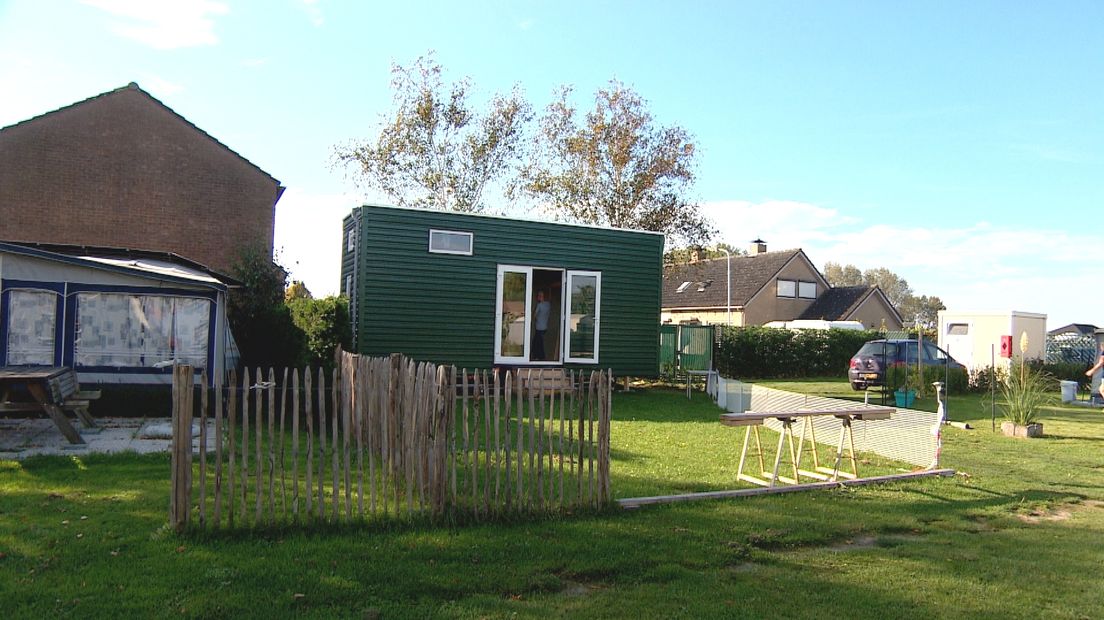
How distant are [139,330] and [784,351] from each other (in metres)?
22.4

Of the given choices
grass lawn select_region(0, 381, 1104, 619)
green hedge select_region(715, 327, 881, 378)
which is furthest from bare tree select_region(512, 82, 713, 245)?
grass lawn select_region(0, 381, 1104, 619)

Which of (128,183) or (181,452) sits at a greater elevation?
(128,183)

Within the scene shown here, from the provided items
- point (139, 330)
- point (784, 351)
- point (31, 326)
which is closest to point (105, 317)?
point (139, 330)

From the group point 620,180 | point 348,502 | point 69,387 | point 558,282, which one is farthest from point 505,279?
point 620,180

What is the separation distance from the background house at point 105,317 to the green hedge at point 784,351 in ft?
61.4

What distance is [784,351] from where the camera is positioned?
29.1 meters

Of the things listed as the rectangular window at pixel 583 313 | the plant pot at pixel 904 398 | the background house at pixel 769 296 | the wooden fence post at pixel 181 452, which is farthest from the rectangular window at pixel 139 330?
the background house at pixel 769 296

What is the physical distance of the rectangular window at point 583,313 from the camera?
16672 mm

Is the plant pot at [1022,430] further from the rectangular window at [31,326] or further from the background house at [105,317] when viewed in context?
the rectangular window at [31,326]

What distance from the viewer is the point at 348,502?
19.5 feet

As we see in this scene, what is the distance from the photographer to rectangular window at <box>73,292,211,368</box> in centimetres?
1272

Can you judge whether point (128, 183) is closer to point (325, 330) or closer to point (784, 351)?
point (325, 330)

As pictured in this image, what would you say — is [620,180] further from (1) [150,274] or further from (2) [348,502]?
(2) [348,502]

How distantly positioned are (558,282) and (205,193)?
48.7ft
